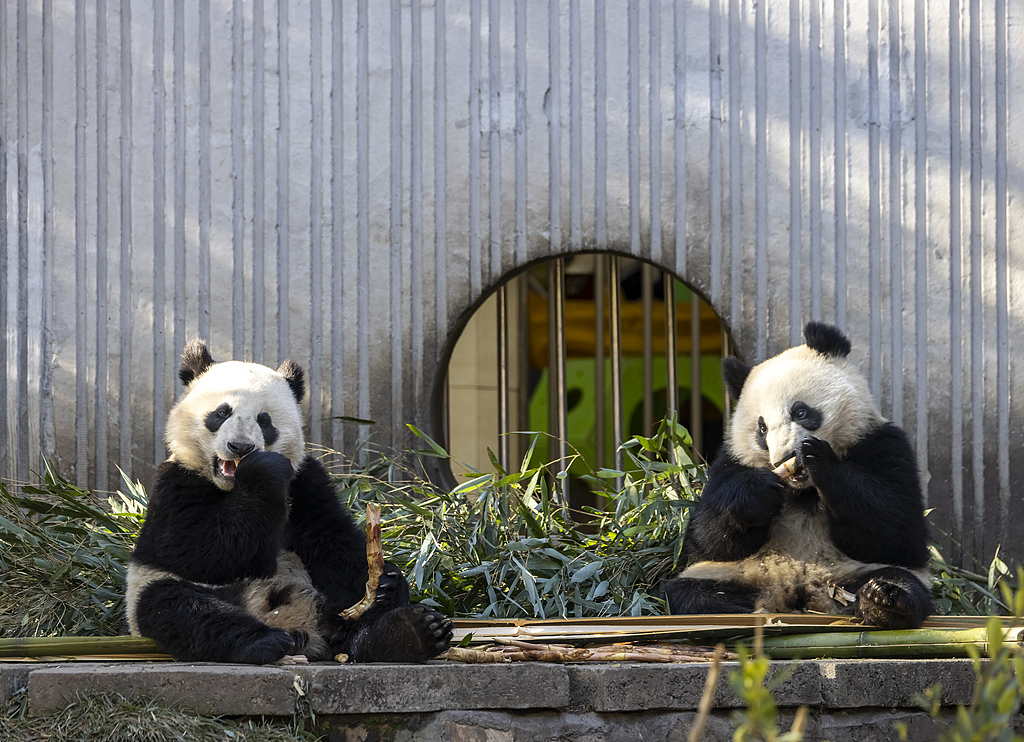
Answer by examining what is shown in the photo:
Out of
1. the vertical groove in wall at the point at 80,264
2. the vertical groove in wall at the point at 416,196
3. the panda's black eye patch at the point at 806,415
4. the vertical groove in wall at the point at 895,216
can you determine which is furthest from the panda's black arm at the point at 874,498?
the vertical groove in wall at the point at 80,264

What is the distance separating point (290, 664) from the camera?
2727 mm

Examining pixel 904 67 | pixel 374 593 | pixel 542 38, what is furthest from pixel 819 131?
pixel 374 593

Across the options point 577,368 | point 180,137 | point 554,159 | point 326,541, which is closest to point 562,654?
point 326,541

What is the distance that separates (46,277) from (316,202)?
4.46 feet

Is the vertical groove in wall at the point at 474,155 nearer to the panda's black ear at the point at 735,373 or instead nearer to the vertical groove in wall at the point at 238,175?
the vertical groove in wall at the point at 238,175

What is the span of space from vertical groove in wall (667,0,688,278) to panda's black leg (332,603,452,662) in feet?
8.72

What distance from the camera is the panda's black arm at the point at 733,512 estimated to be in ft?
11.0

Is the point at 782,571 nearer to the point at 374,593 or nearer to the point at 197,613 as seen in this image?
the point at 374,593

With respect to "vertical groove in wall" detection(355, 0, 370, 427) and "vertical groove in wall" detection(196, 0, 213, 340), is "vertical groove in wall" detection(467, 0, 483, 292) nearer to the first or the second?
"vertical groove in wall" detection(355, 0, 370, 427)

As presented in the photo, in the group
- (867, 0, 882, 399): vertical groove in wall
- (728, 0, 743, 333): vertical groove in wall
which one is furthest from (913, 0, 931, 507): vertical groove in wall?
(728, 0, 743, 333): vertical groove in wall

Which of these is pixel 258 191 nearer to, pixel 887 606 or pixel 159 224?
pixel 159 224

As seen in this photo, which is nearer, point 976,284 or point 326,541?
point 326,541

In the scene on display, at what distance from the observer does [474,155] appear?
499 centimetres

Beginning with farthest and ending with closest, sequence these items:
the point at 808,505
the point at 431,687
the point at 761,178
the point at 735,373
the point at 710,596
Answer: the point at 761,178 < the point at 735,373 < the point at 808,505 < the point at 710,596 < the point at 431,687
